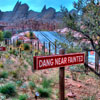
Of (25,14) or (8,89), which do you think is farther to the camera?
(25,14)

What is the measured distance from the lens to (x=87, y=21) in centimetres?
382

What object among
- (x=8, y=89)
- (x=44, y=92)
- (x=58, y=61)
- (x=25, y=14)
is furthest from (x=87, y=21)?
(x=25, y=14)

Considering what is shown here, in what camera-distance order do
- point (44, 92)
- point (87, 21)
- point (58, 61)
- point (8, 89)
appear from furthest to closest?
point (44, 92) < point (8, 89) < point (87, 21) < point (58, 61)

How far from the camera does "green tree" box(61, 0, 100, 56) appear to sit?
359 centimetres

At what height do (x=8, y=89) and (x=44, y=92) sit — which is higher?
(x=8, y=89)

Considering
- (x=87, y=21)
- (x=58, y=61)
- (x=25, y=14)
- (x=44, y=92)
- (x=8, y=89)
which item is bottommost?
(x=44, y=92)

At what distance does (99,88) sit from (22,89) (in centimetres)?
248

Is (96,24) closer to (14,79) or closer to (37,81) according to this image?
(37,81)

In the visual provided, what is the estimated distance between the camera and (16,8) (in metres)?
73.1

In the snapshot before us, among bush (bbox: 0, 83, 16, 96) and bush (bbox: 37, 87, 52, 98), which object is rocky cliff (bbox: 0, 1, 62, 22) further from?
bush (bbox: 0, 83, 16, 96)

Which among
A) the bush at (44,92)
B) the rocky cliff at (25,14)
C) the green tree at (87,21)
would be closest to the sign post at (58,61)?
the green tree at (87,21)

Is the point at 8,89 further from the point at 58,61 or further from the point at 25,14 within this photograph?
the point at 25,14

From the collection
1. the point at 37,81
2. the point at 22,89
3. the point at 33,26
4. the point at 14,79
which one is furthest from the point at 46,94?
the point at 33,26

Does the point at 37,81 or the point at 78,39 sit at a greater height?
the point at 78,39
